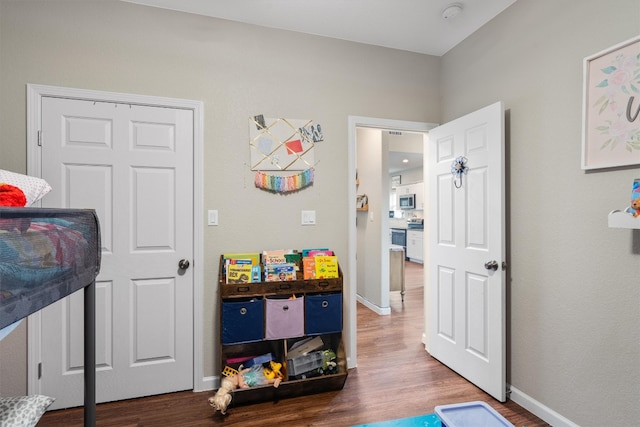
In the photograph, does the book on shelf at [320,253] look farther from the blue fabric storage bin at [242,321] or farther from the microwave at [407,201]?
the microwave at [407,201]

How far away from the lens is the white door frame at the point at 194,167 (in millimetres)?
1942

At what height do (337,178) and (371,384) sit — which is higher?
(337,178)

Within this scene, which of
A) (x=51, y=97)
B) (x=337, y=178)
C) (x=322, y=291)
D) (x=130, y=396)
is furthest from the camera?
(x=337, y=178)

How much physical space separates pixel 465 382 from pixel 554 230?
1304 mm

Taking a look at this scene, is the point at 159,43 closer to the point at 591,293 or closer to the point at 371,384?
the point at 371,384

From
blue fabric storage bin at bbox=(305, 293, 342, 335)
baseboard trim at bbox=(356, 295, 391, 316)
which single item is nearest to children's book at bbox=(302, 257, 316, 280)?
blue fabric storage bin at bbox=(305, 293, 342, 335)

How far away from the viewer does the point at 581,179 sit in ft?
5.59

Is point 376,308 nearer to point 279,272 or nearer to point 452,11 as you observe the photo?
point 279,272

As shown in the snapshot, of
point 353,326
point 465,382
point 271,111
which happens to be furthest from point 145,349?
point 465,382

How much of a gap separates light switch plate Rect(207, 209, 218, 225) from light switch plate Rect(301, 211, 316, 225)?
2.17 ft

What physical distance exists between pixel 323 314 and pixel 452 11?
2.37 meters

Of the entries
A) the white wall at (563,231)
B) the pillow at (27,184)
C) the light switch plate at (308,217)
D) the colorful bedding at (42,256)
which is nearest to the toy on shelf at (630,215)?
the white wall at (563,231)

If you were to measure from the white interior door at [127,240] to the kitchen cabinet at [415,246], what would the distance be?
6.47 meters

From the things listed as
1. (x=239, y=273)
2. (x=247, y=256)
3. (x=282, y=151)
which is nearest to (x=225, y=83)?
(x=282, y=151)
